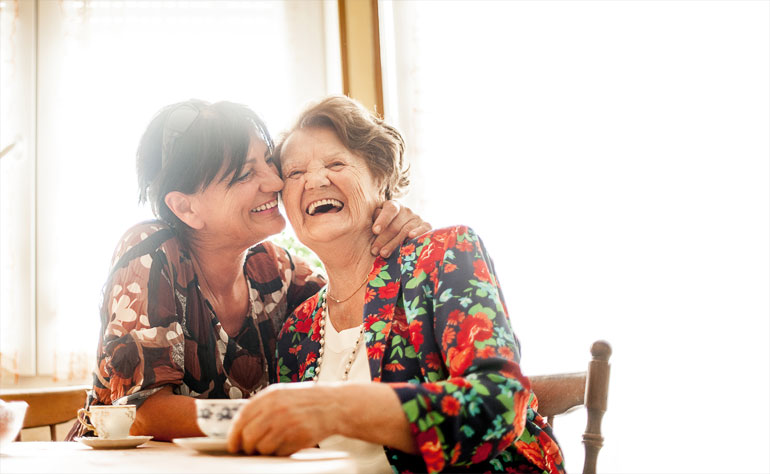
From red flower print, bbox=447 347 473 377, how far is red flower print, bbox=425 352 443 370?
0.40ft

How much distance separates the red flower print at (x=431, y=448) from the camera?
3.48ft

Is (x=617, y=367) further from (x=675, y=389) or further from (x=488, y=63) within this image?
(x=488, y=63)

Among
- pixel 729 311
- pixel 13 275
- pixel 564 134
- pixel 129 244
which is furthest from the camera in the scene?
pixel 13 275

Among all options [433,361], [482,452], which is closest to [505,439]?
[482,452]

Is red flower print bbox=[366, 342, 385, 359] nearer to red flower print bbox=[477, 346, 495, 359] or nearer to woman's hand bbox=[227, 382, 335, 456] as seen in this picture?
red flower print bbox=[477, 346, 495, 359]

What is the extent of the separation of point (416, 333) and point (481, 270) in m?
0.17

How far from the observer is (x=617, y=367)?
3.51 meters

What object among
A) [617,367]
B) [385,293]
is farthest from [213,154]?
[617,367]

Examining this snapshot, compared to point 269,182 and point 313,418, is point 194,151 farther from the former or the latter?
point 313,418

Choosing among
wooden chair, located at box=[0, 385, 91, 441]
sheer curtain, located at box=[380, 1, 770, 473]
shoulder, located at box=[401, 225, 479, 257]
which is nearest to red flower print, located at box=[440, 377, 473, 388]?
shoulder, located at box=[401, 225, 479, 257]

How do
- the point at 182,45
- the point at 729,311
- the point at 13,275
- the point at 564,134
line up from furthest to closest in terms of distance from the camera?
1. the point at 182,45
2. the point at 13,275
3. the point at 564,134
4. the point at 729,311

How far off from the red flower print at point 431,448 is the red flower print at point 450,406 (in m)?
0.03

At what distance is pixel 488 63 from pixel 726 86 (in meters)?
1.19

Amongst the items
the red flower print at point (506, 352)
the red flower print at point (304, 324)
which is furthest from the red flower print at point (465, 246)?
the red flower print at point (304, 324)
